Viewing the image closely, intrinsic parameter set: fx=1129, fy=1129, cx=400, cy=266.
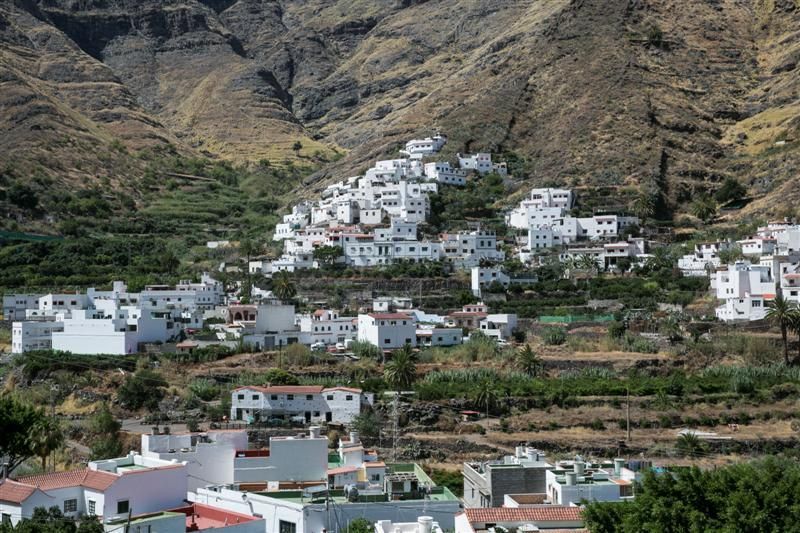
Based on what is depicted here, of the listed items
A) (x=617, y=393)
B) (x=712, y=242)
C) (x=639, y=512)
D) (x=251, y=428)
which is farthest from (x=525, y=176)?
(x=639, y=512)

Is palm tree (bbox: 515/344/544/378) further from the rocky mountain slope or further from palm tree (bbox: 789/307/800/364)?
the rocky mountain slope

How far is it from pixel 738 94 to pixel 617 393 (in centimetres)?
6490

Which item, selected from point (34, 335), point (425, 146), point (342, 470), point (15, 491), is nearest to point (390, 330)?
point (34, 335)

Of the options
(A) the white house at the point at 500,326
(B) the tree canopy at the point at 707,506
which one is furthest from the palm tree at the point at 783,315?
(B) the tree canopy at the point at 707,506

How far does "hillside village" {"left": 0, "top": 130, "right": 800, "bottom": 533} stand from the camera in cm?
2827

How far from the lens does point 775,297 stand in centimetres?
6184

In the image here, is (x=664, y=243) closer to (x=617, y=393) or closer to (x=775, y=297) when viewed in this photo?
(x=775, y=297)

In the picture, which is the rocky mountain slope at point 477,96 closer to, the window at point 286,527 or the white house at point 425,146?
the white house at point 425,146

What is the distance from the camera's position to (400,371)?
56.5m

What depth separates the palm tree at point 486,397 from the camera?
5381cm

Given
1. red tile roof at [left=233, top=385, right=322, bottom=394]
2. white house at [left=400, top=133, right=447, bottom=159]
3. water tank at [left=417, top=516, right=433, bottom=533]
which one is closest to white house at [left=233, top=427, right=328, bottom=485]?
water tank at [left=417, top=516, right=433, bottom=533]

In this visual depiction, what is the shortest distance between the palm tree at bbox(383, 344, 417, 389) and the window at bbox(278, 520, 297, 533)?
95.3 ft

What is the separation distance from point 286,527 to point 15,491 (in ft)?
21.2

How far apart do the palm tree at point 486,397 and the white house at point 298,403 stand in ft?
17.1
